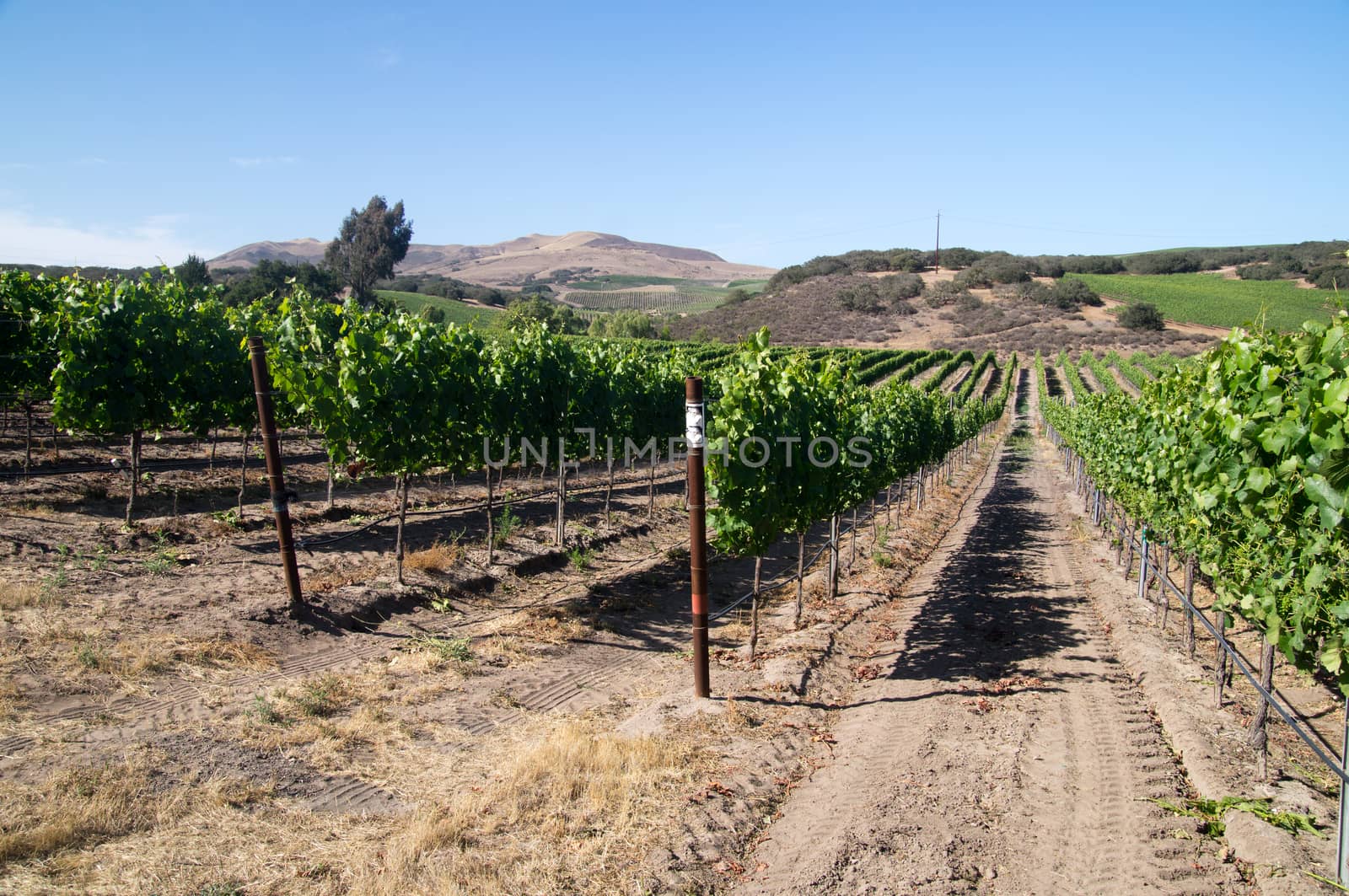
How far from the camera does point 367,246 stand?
85500mm

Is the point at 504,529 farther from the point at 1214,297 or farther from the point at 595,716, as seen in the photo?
the point at 1214,297

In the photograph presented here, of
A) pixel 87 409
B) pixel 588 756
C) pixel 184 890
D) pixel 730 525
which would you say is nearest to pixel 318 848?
pixel 184 890

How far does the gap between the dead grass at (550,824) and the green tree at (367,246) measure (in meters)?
85.6

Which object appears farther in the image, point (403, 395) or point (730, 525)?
point (403, 395)

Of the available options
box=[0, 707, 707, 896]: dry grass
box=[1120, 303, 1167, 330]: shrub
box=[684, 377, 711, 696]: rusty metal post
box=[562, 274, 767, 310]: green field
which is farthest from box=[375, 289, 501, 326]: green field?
box=[0, 707, 707, 896]: dry grass

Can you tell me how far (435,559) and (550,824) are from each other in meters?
7.98

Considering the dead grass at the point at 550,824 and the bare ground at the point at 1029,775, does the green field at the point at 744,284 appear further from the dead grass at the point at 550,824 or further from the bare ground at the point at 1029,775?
the dead grass at the point at 550,824

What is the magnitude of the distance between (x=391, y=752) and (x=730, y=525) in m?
4.52

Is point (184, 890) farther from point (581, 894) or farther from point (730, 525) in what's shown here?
point (730, 525)

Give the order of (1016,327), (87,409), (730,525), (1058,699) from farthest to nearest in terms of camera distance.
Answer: (1016,327) → (87,409) → (730,525) → (1058,699)

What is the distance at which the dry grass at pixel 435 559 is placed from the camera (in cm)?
1297

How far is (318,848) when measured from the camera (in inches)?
218

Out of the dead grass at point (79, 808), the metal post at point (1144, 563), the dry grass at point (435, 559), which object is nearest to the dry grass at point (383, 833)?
the dead grass at point (79, 808)

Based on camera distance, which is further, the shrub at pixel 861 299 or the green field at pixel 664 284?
the green field at pixel 664 284
